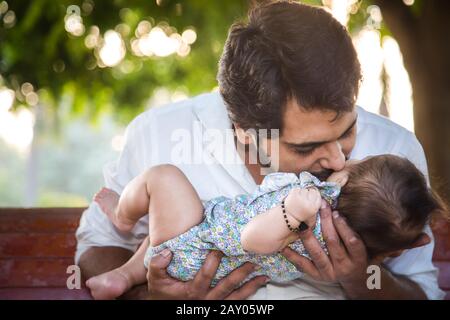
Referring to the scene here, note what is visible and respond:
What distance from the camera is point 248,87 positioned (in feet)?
4.32

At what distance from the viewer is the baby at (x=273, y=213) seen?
119 cm

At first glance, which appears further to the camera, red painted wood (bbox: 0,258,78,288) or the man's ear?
red painted wood (bbox: 0,258,78,288)

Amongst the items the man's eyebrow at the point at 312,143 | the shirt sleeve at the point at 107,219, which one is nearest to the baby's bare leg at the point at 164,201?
the shirt sleeve at the point at 107,219

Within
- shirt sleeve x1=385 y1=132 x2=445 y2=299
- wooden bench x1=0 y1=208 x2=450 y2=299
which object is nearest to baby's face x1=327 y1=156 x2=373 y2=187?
shirt sleeve x1=385 y1=132 x2=445 y2=299

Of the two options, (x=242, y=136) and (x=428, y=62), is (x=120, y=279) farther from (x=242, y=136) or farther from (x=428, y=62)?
(x=428, y=62)

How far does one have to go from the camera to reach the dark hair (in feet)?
4.11

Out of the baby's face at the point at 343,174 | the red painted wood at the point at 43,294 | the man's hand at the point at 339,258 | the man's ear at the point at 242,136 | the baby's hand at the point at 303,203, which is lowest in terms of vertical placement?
the red painted wood at the point at 43,294

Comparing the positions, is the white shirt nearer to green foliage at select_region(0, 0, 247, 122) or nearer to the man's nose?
the man's nose

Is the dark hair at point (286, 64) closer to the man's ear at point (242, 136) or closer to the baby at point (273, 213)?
the man's ear at point (242, 136)

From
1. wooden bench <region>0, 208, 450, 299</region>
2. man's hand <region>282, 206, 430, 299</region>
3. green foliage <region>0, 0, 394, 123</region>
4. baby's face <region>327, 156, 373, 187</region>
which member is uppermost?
green foliage <region>0, 0, 394, 123</region>

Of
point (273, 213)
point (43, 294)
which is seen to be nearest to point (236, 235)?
point (273, 213)

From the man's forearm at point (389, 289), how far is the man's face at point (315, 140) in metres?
0.23

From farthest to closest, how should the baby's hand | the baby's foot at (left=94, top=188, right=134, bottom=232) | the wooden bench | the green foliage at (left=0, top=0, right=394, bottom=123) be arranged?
1. the green foliage at (left=0, top=0, right=394, bottom=123)
2. the wooden bench
3. the baby's foot at (left=94, top=188, right=134, bottom=232)
4. the baby's hand
